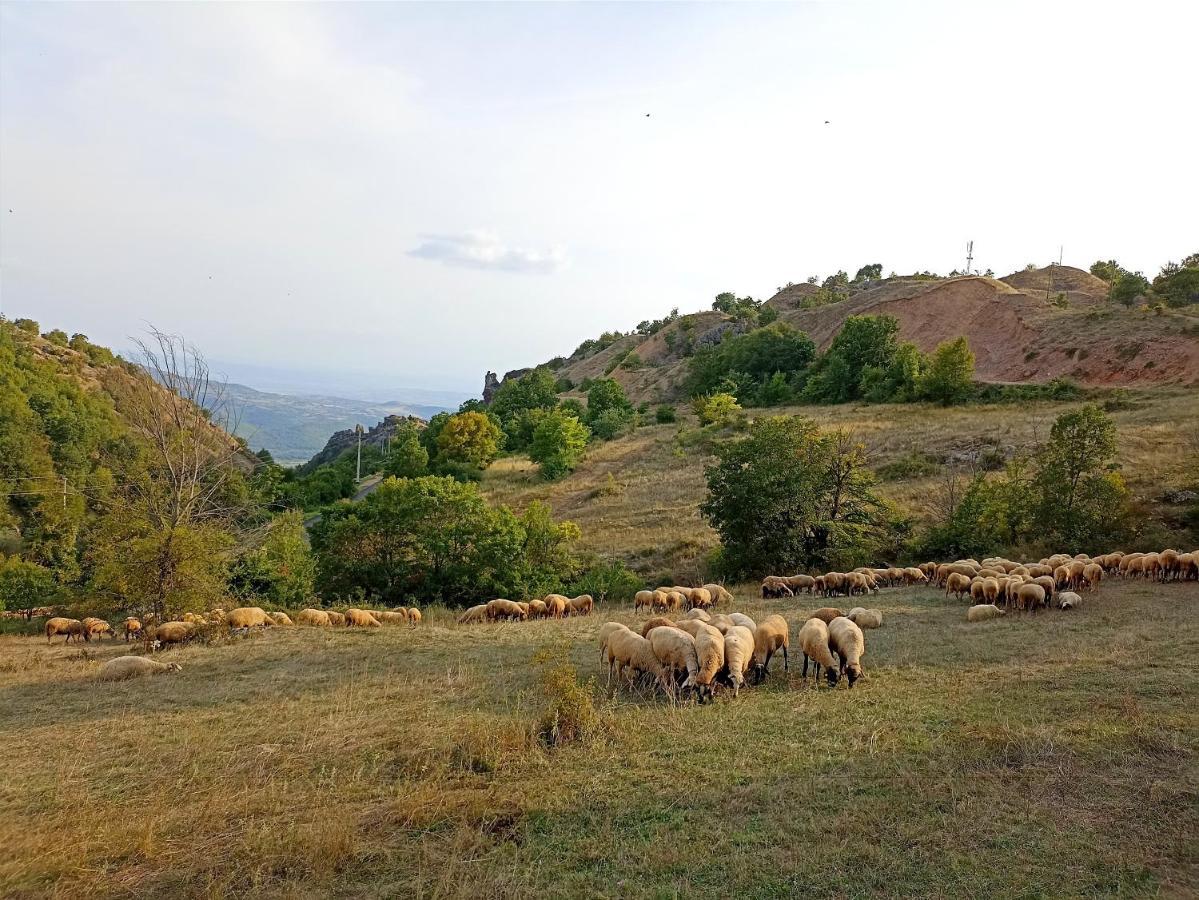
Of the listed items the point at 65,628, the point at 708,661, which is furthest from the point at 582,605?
the point at 65,628

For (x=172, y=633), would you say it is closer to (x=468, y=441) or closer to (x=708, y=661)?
(x=708, y=661)

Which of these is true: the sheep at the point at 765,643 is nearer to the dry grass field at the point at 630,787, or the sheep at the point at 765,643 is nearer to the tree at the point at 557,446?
the dry grass field at the point at 630,787

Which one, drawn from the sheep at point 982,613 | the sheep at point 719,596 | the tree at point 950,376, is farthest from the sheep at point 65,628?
the tree at point 950,376

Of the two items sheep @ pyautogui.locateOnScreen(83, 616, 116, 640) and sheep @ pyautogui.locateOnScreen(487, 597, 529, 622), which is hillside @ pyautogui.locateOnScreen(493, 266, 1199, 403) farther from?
sheep @ pyautogui.locateOnScreen(83, 616, 116, 640)

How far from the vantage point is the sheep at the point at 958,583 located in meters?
18.6

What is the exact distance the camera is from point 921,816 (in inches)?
247

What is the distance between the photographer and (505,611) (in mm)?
20625

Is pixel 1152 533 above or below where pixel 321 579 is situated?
above

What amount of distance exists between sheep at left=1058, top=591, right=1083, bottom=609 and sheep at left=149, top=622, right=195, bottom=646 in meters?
A: 20.3

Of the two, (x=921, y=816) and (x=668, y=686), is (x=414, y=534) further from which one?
(x=921, y=816)

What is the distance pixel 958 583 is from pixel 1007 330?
63.4 metres

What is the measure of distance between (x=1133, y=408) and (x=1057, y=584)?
3416cm

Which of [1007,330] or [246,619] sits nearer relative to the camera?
[246,619]

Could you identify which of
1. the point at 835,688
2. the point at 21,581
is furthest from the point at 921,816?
the point at 21,581
